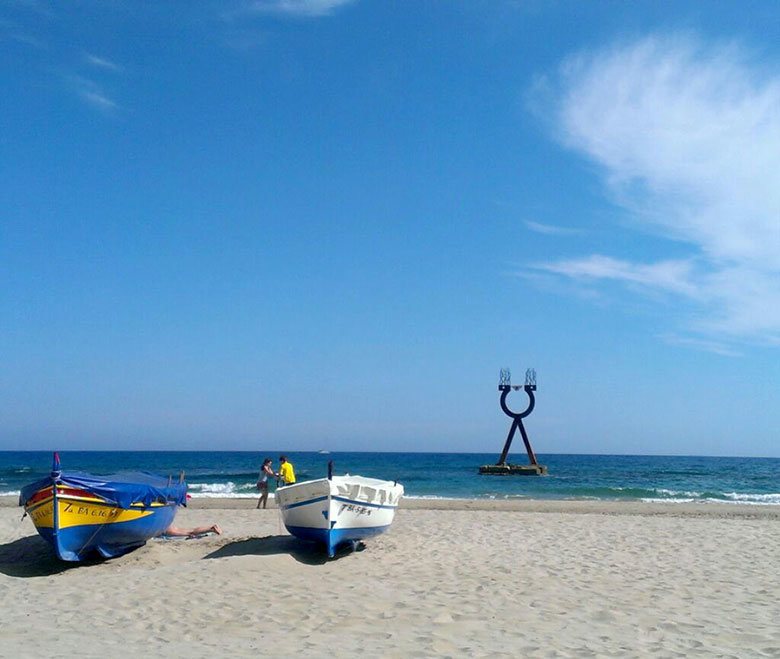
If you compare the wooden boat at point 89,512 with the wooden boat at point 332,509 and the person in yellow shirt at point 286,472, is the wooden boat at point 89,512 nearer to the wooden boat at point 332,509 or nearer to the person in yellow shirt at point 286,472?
the wooden boat at point 332,509

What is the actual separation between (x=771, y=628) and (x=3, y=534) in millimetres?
14181

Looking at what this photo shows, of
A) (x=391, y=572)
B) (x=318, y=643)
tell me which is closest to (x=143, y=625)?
(x=318, y=643)

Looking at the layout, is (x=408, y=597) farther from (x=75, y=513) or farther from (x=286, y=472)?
(x=286, y=472)

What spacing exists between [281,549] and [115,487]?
2937 millimetres

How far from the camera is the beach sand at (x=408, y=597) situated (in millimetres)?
7141

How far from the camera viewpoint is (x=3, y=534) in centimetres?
1483

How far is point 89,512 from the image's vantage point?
11.3 meters

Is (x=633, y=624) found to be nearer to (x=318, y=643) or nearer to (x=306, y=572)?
(x=318, y=643)

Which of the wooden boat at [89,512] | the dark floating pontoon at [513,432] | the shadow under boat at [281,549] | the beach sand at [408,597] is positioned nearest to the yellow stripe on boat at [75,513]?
the wooden boat at [89,512]

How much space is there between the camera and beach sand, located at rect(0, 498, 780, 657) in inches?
281

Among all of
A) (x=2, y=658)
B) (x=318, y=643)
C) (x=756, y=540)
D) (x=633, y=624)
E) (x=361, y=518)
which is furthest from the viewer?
(x=756, y=540)

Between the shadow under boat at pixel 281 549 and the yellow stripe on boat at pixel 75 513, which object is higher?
the yellow stripe on boat at pixel 75 513

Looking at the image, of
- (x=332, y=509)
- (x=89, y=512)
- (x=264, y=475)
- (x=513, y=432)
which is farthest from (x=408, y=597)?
(x=513, y=432)

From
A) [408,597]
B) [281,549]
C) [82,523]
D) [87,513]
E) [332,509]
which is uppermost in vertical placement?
[332,509]
